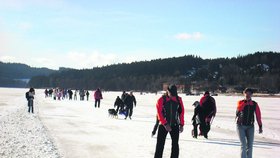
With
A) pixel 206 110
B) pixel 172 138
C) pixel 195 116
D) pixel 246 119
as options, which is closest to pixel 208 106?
pixel 206 110

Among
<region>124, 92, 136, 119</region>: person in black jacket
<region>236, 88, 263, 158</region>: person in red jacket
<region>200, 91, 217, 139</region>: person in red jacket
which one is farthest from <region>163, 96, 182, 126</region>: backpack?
<region>124, 92, 136, 119</region>: person in black jacket

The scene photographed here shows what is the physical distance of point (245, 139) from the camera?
8602mm

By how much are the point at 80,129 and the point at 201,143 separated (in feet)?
19.2

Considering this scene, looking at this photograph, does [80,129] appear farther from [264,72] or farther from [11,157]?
[264,72]

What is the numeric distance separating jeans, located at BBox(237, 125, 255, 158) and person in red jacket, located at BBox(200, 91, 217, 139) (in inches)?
→ 195

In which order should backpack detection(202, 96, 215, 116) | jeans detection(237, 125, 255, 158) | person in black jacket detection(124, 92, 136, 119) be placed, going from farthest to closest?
person in black jacket detection(124, 92, 136, 119), backpack detection(202, 96, 215, 116), jeans detection(237, 125, 255, 158)

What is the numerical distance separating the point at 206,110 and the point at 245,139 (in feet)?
16.8

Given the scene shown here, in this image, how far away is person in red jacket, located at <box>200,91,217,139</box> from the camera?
13.6m

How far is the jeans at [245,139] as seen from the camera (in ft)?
27.8

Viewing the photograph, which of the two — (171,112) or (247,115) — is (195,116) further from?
(171,112)

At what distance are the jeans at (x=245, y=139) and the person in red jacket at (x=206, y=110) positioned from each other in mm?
4943

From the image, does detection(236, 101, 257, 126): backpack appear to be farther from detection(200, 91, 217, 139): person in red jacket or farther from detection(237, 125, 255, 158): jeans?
detection(200, 91, 217, 139): person in red jacket

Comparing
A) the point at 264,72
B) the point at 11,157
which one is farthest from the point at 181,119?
the point at 264,72

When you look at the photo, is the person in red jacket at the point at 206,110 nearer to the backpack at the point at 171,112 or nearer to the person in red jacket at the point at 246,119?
the person in red jacket at the point at 246,119
